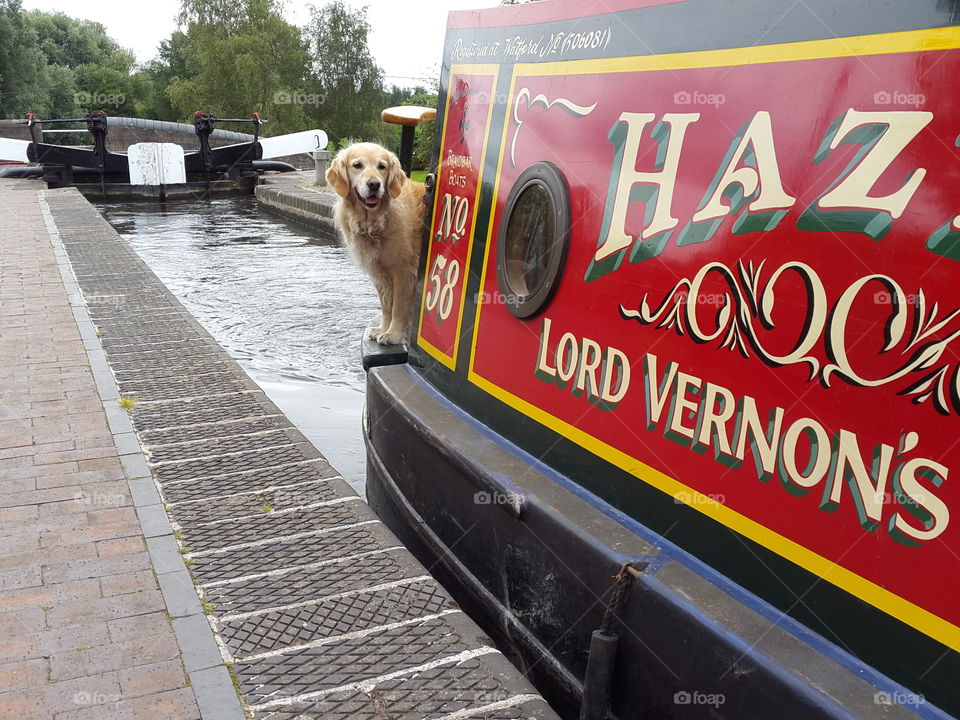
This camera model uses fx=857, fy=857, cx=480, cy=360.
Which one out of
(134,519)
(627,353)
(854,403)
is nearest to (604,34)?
(627,353)

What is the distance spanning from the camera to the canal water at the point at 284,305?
6.05 meters

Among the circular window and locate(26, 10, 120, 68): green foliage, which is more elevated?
the circular window

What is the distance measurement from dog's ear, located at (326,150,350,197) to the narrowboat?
6.22ft

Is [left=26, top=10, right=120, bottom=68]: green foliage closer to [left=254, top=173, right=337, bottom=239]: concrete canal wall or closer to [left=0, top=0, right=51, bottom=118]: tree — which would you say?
[left=0, top=0, right=51, bottom=118]: tree

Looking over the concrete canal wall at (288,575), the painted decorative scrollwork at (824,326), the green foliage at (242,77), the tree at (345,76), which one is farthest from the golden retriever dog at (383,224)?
the tree at (345,76)

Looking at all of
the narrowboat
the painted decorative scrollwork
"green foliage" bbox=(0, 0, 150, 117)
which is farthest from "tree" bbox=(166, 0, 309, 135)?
the painted decorative scrollwork

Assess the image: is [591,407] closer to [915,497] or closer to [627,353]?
[627,353]

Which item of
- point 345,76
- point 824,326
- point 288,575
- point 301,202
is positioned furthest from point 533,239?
point 345,76

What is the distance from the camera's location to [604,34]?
234 cm

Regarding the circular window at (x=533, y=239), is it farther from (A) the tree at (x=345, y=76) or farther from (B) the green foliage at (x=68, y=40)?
(B) the green foliage at (x=68, y=40)

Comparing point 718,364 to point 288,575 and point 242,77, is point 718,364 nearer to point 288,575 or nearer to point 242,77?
point 288,575

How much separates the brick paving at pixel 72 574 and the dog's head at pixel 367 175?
1.74m

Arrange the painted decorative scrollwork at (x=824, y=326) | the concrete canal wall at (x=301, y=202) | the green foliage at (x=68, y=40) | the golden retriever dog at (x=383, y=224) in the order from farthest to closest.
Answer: the green foliage at (x=68, y=40) → the concrete canal wall at (x=301, y=202) → the golden retriever dog at (x=383, y=224) → the painted decorative scrollwork at (x=824, y=326)

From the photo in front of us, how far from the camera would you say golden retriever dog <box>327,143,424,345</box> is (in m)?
4.54
